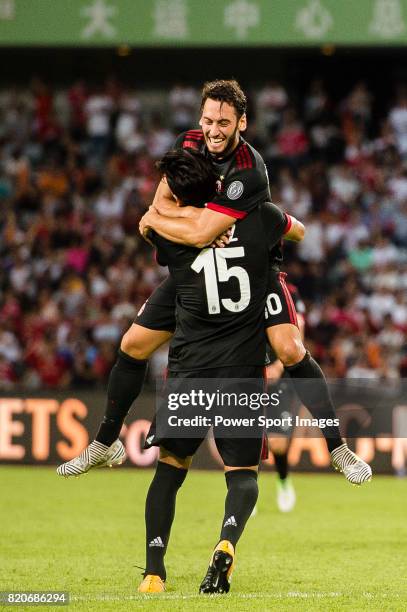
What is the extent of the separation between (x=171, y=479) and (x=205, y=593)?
666 mm

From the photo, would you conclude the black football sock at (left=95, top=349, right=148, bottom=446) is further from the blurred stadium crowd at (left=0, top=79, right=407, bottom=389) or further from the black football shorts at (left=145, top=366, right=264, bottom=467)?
the blurred stadium crowd at (left=0, top=79, right=407, bottom=389)

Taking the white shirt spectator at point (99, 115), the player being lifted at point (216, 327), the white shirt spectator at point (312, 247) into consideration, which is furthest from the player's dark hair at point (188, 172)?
the white shirt spectator at point (99, 115)

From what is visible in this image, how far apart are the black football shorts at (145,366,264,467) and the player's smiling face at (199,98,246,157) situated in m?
1.09

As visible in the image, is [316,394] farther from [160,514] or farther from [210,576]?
[210,576]

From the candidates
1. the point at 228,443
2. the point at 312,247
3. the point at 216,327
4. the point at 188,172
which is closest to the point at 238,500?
the point at 228,443

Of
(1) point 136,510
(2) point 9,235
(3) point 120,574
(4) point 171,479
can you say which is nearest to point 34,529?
(1) point 136,510

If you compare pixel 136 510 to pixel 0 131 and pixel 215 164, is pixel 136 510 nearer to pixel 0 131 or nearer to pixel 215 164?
pixel 215 164

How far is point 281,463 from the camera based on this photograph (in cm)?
1039

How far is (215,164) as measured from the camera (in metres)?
6.12

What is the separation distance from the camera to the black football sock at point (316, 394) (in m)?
6.30

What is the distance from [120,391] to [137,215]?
1222 centimetres

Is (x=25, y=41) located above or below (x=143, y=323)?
above

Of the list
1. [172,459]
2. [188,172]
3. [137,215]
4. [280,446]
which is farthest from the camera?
[137,215]

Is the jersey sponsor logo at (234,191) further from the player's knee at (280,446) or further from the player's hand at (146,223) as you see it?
the player's knee at (280,446)
